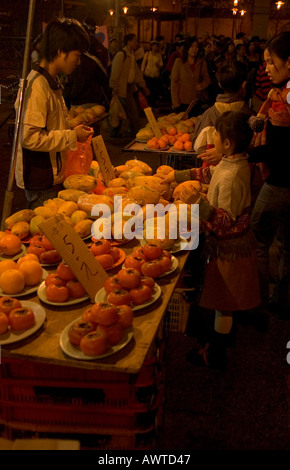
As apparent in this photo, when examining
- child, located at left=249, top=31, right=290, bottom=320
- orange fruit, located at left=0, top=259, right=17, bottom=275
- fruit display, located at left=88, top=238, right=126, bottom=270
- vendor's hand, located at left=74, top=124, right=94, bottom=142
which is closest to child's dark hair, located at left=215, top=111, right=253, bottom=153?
child, located at left=249, top=31, right=290, bottom=320

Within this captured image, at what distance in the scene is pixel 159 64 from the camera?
542 inches

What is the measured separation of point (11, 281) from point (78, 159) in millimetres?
1603

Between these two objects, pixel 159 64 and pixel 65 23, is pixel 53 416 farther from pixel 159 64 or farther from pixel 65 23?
pixel 159 64

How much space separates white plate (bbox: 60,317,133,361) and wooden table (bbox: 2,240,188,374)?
0.06ft

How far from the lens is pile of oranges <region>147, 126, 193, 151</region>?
5.12 metres

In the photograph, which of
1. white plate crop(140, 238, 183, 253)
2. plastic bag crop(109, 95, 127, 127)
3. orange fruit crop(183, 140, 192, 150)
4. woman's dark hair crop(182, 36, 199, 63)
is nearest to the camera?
white plate crop(140, 238, 183, 253)

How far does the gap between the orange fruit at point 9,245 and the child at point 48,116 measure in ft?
2.88

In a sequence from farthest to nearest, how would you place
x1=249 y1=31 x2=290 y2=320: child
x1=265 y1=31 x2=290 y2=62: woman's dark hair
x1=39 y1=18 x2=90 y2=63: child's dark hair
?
x1=249 y1=31 x2=290 y2=320: child → x1=265 y1=31 x2=290 y2=62: woman's dark hair → x1=39 y1=18 x2=90 y2=63: child's dark hair

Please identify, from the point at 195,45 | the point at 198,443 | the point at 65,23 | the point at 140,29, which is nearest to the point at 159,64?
the point at 195,45

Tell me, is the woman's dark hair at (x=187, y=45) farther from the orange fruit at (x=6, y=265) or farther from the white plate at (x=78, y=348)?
the white plate at (x=78, y=348)

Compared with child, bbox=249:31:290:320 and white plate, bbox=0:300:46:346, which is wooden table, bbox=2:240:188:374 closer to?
white plate, bbox=0:300:46:346

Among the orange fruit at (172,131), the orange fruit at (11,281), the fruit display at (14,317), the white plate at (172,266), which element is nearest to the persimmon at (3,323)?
the fruit display at (14,317)

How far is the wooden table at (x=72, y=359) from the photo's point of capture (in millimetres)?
1617

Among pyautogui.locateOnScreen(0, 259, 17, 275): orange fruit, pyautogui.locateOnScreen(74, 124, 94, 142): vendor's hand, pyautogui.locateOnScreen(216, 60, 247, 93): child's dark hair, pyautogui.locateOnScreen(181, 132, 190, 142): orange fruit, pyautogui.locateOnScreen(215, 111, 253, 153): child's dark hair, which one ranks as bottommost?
pyautogui.locateOnScreen(0, 259, 17, 275): orange fruit
